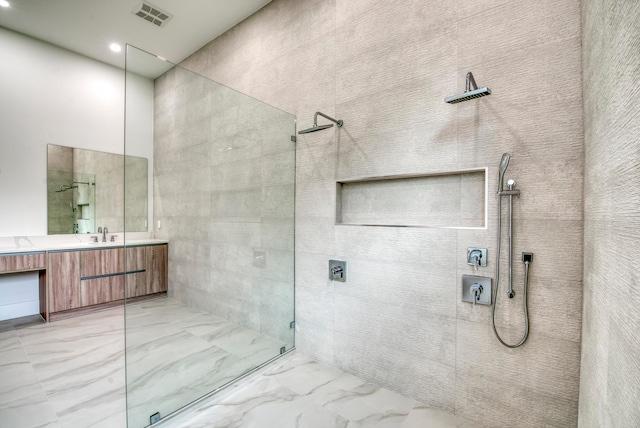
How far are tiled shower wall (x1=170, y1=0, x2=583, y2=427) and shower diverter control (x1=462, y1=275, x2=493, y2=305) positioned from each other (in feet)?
0.18

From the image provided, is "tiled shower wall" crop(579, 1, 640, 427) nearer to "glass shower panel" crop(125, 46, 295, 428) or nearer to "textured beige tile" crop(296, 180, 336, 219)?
"textured beige tile" crop(296, 180, 336, 219)

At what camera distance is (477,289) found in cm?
157

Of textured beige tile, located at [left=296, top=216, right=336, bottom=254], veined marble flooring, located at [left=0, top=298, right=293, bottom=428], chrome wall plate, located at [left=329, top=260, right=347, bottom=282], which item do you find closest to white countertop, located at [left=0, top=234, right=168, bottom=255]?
veined marble flooring, located at [left=0, top=298, right=293, bottom=428]

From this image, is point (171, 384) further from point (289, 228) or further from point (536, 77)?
point (536, 77)

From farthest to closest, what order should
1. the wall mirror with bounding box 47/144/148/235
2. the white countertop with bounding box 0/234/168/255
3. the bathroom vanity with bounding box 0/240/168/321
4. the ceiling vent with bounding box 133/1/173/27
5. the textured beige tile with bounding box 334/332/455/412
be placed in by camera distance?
the wall mirror with bounding box 47/144/148/235 < the white countertop with bounding box 0/234/168/255 < the bathroom vanity with bounding box 0/240/168/321 < the ceiling vent with bounding box 133/1/173/27 < the textured beige tile with bounding box 334/332/455/412

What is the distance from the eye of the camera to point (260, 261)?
244 cm

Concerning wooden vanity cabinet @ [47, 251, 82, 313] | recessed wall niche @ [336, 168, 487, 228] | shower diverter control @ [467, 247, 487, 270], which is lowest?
wooden vanity cabinet @ [47, 251, 82, 313]

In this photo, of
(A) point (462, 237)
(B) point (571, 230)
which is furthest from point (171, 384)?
(B) point (571, 230)

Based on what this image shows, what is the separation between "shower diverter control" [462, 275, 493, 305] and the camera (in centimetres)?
156

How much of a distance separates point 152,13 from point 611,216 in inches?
151

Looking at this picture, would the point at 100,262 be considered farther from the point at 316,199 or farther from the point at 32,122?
the point at 316,199

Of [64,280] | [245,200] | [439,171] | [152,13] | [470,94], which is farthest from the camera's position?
[64,280]

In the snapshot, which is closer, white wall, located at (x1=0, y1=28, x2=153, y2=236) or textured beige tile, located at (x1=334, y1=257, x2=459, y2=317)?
textured beige tile, located at (x1=334, y1=257, x2=459, y2=317)

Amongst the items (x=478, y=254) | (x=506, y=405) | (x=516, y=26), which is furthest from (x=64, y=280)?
(x=516, y=26)
